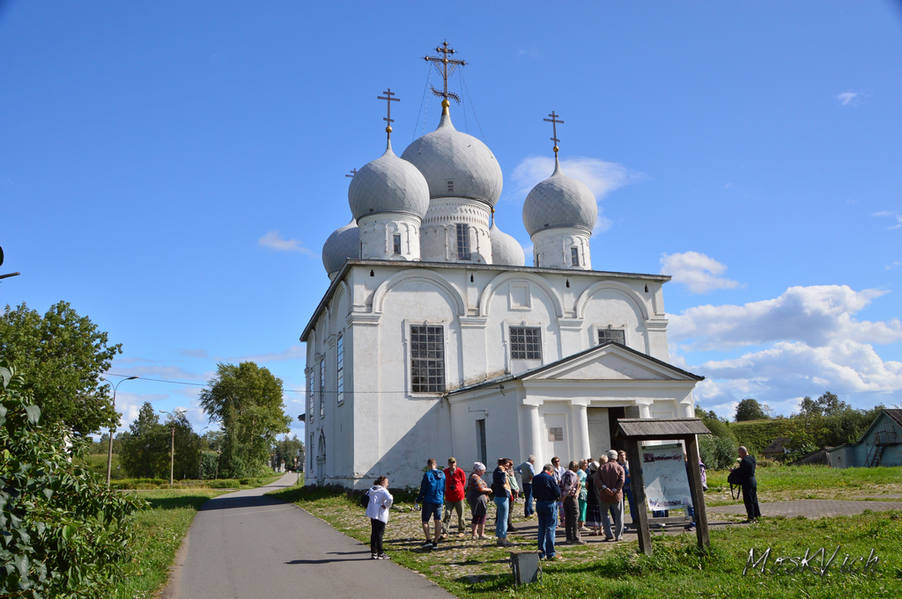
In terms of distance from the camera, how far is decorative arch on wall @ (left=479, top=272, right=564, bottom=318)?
2661 cm

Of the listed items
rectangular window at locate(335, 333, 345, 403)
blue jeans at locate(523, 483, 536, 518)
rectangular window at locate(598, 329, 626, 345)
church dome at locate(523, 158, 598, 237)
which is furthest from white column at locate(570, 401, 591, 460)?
church dome at locate(523, 158, 598, 237)

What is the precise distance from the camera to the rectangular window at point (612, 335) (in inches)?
1115

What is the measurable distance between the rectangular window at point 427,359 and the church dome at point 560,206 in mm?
9229

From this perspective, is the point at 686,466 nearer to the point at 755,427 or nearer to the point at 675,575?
the point at 675,575

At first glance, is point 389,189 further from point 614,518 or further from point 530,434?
point 614,518

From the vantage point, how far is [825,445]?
161 ft

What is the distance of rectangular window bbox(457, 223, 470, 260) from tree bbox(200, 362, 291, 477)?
28.5m

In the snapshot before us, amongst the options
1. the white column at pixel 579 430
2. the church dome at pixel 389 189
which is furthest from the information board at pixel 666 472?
the church dome at pixel 389 189

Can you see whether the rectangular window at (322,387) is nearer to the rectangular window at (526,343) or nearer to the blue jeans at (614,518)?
the rectangular window at (526,343)

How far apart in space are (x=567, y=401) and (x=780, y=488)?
23.4ft

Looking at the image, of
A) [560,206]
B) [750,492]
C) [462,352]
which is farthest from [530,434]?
[560,206]

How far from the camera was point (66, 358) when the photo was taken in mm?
28031

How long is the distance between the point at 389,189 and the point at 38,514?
2385 centimetres

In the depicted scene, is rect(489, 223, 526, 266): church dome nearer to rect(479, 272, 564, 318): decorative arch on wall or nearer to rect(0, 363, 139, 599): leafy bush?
rect(479, 272, 564, 318): decorative arch on wall
